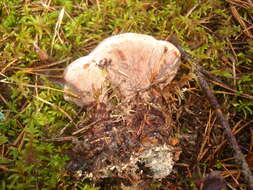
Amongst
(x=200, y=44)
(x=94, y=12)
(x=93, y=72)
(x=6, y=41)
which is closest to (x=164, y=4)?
(x=200, y=44)

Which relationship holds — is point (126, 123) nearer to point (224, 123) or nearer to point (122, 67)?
point (122, 67)

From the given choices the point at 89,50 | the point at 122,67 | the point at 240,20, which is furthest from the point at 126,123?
the point at 240,20

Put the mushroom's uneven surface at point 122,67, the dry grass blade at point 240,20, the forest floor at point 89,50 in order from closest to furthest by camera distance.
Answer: the mushroom's uneven surface at point 122,67 < the forest floor at point 89,50 < the dry grass blade at point 240,20

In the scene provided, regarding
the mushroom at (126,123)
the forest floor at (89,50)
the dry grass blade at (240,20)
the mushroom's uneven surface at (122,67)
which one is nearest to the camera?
the mushroom's uneven surface at (122,67)

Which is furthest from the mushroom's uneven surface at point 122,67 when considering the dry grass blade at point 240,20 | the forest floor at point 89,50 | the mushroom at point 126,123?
the dry grass blade at point 240,20

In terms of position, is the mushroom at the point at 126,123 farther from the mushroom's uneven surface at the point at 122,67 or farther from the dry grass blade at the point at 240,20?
the dry grass blade at the point at 240,20

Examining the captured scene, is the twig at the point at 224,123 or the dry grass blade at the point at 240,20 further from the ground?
the dry grass blade at the point at 240,20

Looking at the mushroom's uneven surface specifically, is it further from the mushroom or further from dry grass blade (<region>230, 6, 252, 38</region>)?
dry grass blade (<region>230, 6, 252, 38</region>)

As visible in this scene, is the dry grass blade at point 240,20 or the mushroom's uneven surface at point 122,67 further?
the dry grass blade at point 240,20
